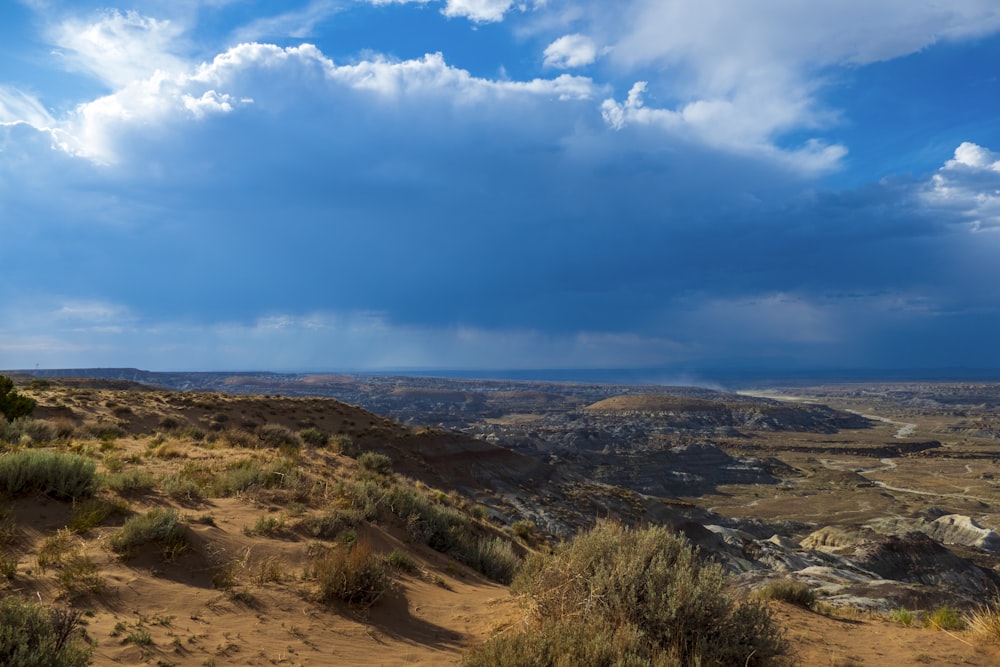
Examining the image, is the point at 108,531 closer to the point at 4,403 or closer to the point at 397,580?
the point at 397,580

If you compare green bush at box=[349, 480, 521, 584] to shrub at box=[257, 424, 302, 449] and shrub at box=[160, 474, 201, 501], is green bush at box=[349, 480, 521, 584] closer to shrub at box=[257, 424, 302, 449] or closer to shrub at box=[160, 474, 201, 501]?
shrub at box=[160, 474, 201, 501]

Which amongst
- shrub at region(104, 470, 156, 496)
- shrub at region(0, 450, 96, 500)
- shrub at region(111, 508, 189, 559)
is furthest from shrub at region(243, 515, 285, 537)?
shrub at region(0, 450, 96, 500)

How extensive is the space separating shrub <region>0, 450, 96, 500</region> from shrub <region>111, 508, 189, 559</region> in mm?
2081

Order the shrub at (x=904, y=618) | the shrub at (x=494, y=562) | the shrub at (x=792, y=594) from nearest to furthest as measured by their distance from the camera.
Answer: the shrub at (x=904, y=618) < the shrub at (x=792, y=594) < the shrub at (x=494, y=562)

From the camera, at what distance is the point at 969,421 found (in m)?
137

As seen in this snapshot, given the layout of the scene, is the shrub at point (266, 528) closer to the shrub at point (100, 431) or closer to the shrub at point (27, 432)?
the shrub at point (27, 432)

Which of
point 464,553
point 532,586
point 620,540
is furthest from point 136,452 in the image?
point 620,540

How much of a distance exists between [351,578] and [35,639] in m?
4.13

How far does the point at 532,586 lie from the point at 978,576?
133 ft

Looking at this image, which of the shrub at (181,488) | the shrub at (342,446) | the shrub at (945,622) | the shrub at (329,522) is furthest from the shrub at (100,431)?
the shrub at (945,622)

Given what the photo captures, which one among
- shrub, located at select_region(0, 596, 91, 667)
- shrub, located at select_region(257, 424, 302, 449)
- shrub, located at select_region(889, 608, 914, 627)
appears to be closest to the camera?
shrub, located at select_region(0, 596, 91, 667)

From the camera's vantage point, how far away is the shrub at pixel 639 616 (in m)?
5.64

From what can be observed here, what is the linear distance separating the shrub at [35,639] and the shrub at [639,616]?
3.93 meters

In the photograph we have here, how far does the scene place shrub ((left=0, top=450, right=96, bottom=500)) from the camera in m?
9.35
